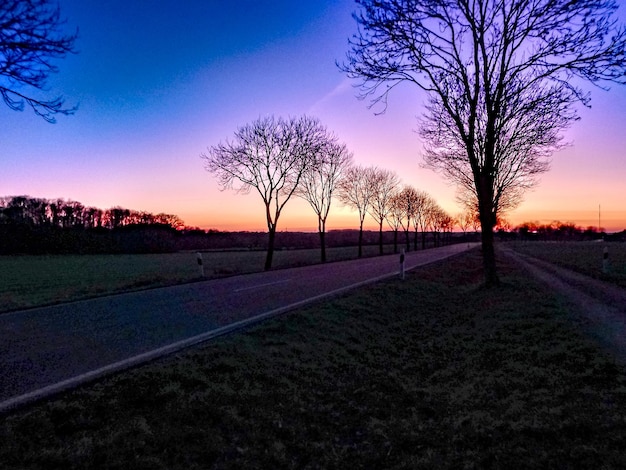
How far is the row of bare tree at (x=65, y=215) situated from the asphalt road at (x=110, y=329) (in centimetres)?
6993

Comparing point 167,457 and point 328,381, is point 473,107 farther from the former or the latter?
point 167,457

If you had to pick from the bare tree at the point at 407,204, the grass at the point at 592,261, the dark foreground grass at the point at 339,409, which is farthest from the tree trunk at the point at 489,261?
the bare tree at the point at 407,204

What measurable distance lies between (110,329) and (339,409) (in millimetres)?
4511

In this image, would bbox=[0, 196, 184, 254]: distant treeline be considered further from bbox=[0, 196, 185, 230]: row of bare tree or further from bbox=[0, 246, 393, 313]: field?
bbox=[0, 246, 393, 313]: field

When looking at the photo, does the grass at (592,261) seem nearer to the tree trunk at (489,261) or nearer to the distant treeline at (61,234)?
the tree trunk at (489,261)

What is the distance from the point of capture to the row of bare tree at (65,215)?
2912 inches

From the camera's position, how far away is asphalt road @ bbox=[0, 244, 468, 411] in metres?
4.74

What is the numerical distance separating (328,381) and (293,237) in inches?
3997

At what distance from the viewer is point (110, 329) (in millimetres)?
7023

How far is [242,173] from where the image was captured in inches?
1083

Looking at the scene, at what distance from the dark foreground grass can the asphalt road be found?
0.51m

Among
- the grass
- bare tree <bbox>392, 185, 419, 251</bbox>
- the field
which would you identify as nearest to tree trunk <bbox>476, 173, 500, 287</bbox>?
the grass

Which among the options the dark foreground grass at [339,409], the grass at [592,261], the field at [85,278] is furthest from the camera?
the grass at [592,261]

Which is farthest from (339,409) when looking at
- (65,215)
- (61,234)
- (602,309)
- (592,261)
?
(65,215)
